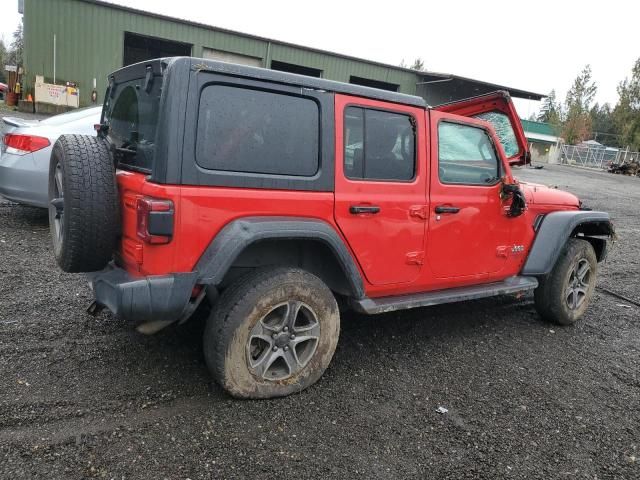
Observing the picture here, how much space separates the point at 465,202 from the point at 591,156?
46.4 metres

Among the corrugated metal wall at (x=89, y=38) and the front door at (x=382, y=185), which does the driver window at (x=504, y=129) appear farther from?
the corrugated metal wall at (x=89, y=38)

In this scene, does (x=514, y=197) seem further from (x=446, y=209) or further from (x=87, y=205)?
(x=87, y=205)

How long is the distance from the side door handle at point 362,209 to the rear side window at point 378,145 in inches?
7.7

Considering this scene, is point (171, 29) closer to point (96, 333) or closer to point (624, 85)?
point (96, 333)

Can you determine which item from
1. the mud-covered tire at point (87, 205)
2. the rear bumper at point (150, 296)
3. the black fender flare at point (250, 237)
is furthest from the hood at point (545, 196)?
the mud-covered tire at point (87, 205)

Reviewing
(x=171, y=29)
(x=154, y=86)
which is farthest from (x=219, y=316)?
(x=171, y=29)

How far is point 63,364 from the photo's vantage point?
3.14m

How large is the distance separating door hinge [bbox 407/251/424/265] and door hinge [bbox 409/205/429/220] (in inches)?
10.0

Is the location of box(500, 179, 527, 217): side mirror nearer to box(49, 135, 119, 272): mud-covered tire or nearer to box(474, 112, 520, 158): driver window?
box(474, 112, 520, 158): driver window

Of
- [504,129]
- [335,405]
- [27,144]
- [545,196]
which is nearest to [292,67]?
[27,144]

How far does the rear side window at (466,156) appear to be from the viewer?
3629 mm

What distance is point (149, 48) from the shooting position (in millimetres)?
23562

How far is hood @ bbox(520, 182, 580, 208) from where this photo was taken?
4.24 metres

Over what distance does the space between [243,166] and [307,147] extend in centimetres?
44
